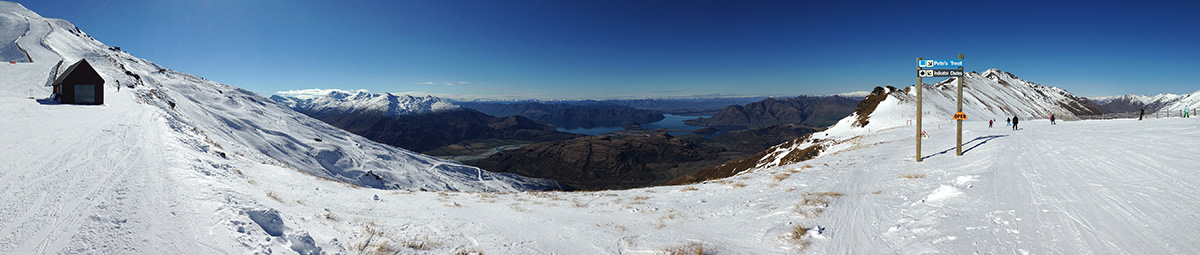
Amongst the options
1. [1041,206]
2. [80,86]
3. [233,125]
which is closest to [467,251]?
[1041,206]

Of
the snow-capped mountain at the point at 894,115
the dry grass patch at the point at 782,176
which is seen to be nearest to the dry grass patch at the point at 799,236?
the dry grass patch at the point at 782,176

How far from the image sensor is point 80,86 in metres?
24.1

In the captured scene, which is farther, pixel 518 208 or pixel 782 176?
pixel 782 176

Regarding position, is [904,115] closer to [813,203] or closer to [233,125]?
[813,203]

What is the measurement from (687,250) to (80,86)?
39.4 metres

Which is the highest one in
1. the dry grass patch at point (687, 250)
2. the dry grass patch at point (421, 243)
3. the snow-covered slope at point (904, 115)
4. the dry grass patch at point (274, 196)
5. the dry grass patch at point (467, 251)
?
the snow-covered slope at point (904, 115)

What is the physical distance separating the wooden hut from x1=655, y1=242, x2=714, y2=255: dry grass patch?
38.8 metres

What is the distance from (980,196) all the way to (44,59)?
88.3m

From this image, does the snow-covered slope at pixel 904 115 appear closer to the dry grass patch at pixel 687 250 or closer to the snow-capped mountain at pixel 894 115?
the snow-capped mountain at pixel 894 115

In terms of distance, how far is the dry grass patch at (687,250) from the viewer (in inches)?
236

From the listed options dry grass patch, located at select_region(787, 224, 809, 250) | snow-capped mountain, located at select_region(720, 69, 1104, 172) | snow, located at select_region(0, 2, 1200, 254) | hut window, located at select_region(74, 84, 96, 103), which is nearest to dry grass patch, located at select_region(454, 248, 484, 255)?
snow, located at select_region(0, 2, 1200, 254)

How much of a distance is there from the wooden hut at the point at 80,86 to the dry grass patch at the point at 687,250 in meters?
38.8

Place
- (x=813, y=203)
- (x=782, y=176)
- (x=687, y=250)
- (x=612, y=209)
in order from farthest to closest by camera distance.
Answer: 1. (x=782, y=176)
2. (x=612, y=209)
3. (x=813, y=203)
4. (x=687, y=250)

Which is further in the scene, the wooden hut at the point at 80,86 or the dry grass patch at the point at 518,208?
the wooden hut at the point at 80,86
